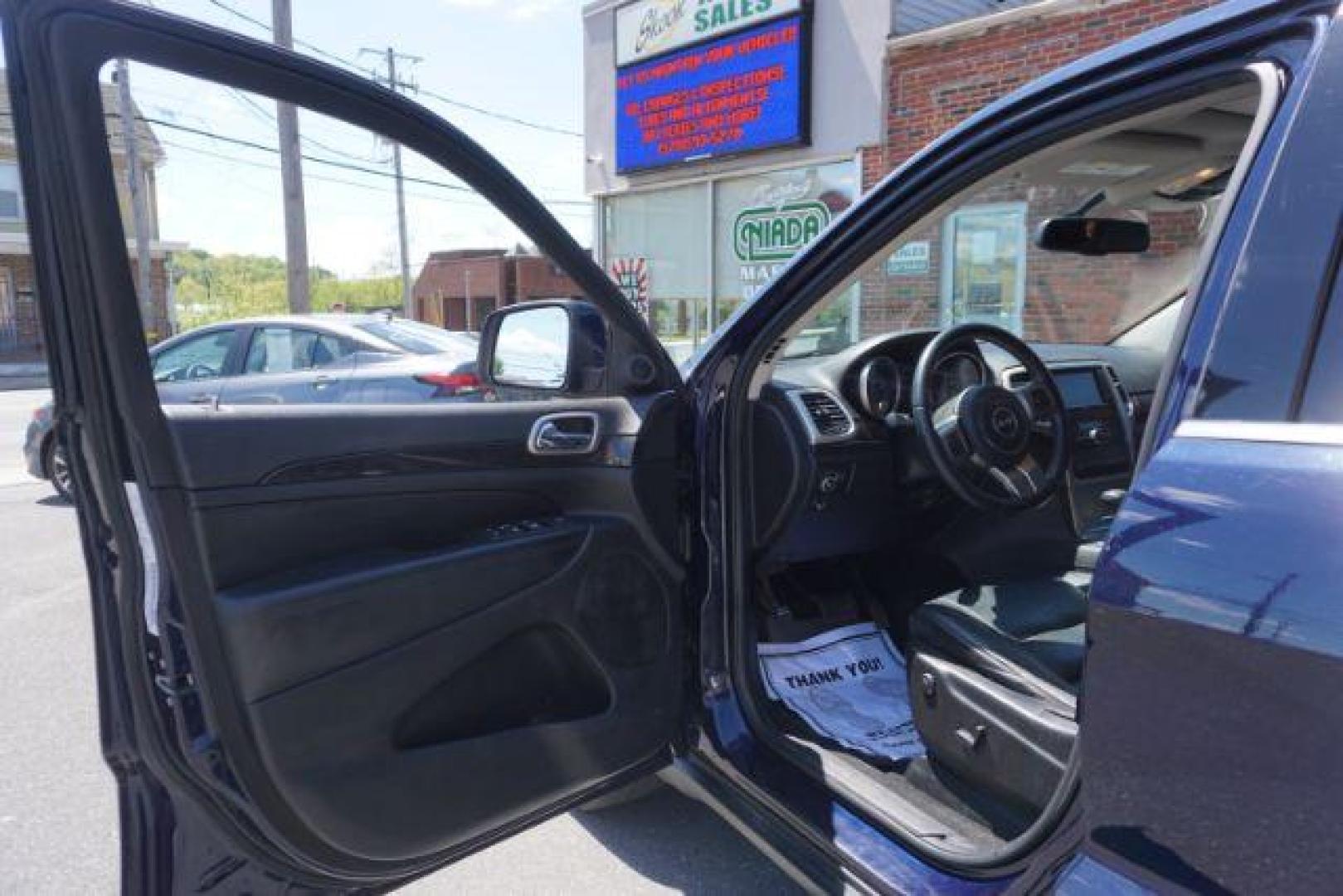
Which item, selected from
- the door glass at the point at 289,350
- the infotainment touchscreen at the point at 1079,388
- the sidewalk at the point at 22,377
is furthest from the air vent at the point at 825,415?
the sidewalk at the point at 22,377

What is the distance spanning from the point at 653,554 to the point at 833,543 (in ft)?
3.38

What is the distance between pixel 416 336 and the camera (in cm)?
595

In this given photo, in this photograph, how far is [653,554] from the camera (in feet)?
6.59

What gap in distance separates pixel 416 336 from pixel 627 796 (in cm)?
394

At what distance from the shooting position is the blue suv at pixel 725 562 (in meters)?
1.06

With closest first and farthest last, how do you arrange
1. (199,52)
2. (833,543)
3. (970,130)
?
(199,52) < (970,130) < (833,543)

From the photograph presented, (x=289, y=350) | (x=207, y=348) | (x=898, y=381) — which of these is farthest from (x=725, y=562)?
Result: (x=207, y=348)

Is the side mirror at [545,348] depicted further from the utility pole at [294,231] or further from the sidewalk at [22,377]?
the sidewalk at [22,377]

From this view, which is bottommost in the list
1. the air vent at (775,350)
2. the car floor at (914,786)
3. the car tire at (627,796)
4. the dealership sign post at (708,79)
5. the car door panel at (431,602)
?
the car tire at (627,796)

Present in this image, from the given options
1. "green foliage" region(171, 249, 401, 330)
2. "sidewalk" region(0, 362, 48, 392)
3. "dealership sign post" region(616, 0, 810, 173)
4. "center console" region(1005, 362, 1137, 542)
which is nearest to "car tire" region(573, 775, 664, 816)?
"center console" region(1005, 362, 1137, 542)

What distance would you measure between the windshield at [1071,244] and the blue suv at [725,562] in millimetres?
37

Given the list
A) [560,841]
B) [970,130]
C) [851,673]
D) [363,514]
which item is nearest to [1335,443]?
[970,130]

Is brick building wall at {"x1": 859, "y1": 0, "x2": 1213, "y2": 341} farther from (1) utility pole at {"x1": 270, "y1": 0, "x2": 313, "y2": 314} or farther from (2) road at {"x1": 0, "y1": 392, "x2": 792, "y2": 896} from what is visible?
(1) utility pole at {"x1": 270, "y1": 0, "x2": 313, "y2": 314}

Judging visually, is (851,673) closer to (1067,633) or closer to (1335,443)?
(1067,633)
